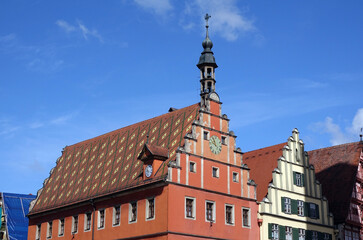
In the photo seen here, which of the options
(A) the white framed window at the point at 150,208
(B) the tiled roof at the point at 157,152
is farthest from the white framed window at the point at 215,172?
(A) the white framed window at the point at 150,208

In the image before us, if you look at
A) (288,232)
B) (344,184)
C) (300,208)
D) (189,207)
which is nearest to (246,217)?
(288,232)

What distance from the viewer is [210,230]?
143 feet

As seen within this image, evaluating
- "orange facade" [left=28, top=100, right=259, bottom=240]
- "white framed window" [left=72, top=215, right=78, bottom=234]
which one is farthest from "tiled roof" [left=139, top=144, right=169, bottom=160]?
"white framed window" [left=72, top=215, right=78, bottom=234]

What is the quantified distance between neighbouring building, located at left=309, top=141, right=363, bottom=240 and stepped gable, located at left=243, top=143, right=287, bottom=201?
27.3ft

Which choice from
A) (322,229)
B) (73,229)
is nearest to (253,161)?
(322,229)

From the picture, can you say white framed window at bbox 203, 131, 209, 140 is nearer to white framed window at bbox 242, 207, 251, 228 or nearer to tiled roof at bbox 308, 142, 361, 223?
white framed window at bbox 242, 207, 251, 228

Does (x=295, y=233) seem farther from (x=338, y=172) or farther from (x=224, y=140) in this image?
(x=338, y=172)

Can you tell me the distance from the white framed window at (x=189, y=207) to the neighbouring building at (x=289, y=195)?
23.1ft

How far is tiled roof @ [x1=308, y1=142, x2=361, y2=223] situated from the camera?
55906mm

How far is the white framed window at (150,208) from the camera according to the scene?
42.6 meters

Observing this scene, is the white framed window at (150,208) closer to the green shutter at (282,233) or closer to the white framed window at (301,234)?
the green shutter at (282,233)

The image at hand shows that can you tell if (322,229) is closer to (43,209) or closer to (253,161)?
(253,161)

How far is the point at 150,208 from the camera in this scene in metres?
43.0

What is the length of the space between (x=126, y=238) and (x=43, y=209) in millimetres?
12951
